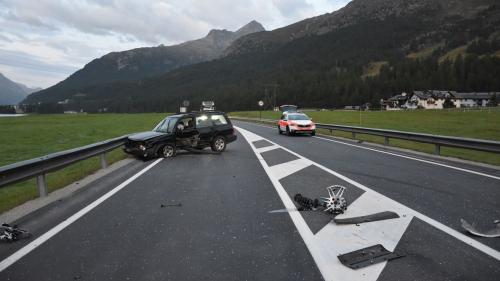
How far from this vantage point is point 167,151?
45.0ft

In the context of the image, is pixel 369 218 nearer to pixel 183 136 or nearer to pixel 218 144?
pixel 183 136

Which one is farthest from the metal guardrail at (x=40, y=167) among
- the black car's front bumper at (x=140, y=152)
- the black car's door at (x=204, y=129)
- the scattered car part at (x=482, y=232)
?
the scattered car part at (x=482, y=232)

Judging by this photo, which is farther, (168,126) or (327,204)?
(168,126)

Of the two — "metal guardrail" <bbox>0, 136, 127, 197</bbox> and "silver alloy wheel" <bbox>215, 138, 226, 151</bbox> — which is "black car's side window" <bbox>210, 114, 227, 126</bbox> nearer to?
"silver alloy wheel" <bbox>215, 138, 226, 151</bbox>

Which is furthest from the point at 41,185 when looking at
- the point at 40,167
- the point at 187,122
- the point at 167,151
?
the point at 187,122

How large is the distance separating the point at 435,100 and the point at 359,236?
131m

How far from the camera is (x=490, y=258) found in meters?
4.05

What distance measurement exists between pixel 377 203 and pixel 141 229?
3726 mm

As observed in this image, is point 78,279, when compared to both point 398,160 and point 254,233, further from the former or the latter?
point 398,160

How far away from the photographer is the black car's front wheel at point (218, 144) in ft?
49.7

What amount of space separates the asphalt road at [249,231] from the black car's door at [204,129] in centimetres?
543

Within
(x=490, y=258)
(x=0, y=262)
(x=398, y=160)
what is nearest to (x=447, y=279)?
(x=490, y=258)

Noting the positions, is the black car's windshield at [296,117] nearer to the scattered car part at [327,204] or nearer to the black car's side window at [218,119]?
the black car's side window at [218,119]

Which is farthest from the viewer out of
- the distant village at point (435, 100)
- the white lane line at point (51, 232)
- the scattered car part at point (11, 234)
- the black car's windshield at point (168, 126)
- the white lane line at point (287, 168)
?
the distant village at point (435, 100)
